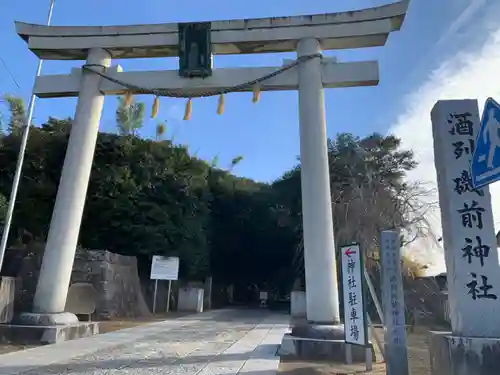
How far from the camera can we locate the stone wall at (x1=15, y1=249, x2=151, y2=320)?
15.0 m

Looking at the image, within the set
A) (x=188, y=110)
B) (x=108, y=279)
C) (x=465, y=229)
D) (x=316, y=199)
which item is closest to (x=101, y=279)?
(x=108, y=279)

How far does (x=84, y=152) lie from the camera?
9.88 meters

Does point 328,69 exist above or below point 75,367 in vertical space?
above

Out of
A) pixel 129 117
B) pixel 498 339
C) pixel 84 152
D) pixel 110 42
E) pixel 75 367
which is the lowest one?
pixel 75 367

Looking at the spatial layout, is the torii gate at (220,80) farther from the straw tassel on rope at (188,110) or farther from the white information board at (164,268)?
the white information board at (164,268)

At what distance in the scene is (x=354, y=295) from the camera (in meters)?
6.83

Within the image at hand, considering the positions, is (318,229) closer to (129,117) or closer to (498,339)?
(498,339)

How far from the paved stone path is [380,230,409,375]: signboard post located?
2.08 meters

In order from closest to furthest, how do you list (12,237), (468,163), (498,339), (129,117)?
(498,339) → (468,163) → (12,237) → (129,117)

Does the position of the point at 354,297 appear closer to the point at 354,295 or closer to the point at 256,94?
the point at 354,295

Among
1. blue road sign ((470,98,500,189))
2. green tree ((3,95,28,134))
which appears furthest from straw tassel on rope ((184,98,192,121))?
green tree ((3,95,28,134))

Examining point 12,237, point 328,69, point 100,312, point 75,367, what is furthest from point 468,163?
point 12,237

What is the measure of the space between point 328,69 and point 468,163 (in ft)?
16.9

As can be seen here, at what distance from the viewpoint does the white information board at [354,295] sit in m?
6.54
